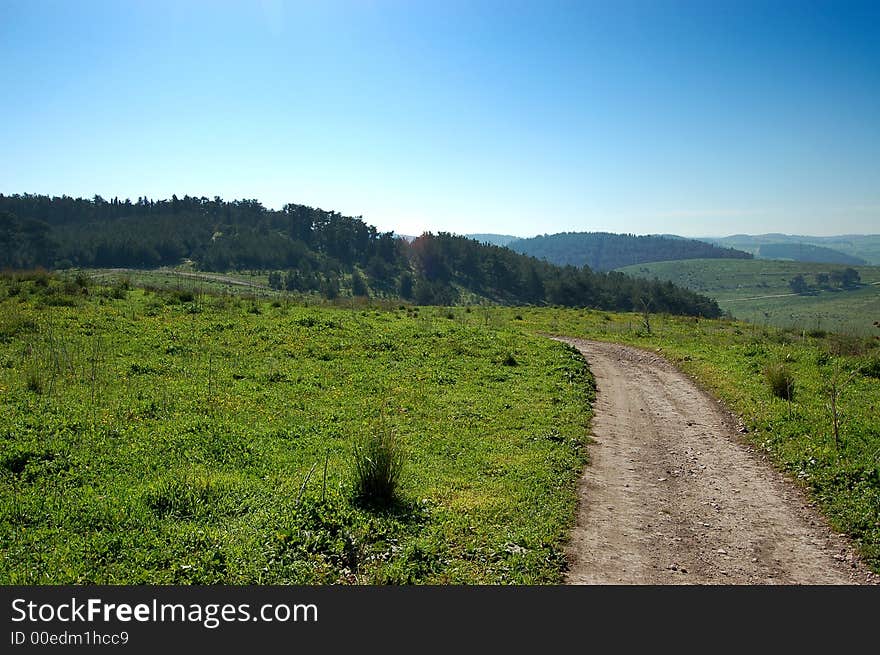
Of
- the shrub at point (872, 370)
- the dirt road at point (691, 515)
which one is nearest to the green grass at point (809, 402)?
the shrub at point (872, 370)

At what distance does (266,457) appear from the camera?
10.4m

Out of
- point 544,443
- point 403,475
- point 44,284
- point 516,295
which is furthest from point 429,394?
point 516,295

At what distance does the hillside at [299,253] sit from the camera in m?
104

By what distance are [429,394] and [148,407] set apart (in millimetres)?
7182

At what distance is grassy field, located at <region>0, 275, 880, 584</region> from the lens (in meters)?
7.06

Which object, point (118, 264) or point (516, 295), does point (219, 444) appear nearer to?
point (118, 264)

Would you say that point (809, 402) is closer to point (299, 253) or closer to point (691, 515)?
point (691, 515)

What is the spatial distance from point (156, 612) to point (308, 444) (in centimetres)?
575

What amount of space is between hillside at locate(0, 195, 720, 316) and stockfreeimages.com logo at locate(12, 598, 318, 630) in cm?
8720

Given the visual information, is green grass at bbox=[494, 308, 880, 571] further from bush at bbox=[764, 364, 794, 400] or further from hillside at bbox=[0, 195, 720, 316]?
hillside at bbox=[0, 195, 720, 316]

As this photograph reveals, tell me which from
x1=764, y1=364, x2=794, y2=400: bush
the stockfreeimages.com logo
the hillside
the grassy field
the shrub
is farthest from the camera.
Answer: the hillside

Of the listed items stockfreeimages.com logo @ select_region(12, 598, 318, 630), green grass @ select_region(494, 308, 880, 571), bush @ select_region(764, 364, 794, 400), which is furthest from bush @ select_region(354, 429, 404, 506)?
bush @ select_region(764, 364, 794, 400)

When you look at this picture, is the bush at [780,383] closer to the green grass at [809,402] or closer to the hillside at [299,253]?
the green grass at [809,402]

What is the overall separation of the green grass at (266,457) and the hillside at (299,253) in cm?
7444
